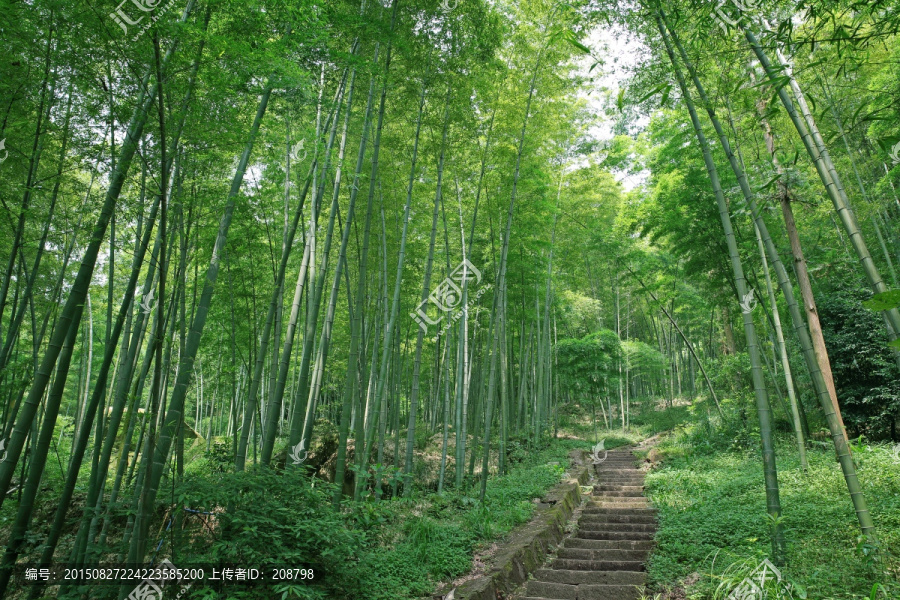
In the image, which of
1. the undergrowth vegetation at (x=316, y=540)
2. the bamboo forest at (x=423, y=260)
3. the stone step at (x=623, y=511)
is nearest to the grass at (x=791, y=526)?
the bamboo forest at (x=423, y=260)

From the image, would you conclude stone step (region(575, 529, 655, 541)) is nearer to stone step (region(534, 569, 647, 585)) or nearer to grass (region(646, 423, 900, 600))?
grass (region(646, 423, 900, 600))

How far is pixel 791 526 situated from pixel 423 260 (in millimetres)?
6255

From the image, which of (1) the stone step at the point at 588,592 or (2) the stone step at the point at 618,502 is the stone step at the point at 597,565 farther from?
(2) the stone step at the point at 618,502

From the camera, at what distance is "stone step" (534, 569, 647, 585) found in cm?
346

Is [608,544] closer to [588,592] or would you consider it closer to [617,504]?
[588,592]

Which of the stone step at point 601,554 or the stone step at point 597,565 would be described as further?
the stone step at point 601,554

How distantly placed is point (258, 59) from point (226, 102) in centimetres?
64

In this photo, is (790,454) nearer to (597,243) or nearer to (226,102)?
(597,243)

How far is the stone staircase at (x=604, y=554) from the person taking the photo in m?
3.32

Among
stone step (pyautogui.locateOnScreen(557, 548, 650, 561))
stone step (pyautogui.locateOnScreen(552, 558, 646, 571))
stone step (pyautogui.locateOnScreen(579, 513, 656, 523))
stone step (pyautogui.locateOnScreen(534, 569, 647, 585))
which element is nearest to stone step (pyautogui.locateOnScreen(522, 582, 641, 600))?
stone step (pyautogui.locateOnScreen(534, 569, 647, 585))

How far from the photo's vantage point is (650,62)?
334 cm

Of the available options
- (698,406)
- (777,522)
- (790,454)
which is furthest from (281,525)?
(698,406)

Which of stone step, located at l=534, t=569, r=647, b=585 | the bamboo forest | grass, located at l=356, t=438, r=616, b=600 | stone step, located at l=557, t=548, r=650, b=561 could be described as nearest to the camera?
the bamboo forest

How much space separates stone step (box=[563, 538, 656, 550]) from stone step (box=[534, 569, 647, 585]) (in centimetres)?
65
